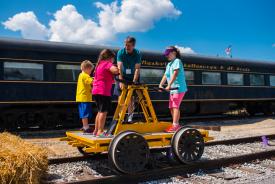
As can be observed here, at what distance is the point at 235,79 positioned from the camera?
674 inches

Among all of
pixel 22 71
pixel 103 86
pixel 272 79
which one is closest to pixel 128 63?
pixel 103 86

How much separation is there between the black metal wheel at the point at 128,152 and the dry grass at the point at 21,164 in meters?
0.96

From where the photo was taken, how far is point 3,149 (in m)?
4.40

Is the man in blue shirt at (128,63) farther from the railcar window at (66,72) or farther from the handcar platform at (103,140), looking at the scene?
the railcar window at (66,72)

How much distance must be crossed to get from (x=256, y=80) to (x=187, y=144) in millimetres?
13830

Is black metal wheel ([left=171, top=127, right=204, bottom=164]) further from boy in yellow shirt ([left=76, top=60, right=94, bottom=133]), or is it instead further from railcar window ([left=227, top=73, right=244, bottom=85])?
railcar window ([left=227, top=73, right=244, bottom=85])

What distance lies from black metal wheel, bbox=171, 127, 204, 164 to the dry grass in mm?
2058

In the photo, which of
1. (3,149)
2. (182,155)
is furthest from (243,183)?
(3,149)

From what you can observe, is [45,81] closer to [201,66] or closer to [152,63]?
[152,63]

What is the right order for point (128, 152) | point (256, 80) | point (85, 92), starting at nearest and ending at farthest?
1. point (128, 152)
2. point (85, 92)
3. point (256, 80)

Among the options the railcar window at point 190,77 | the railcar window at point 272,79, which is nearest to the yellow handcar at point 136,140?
the railcar window at point 190,77

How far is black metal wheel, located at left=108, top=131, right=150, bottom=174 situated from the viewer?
189 inches

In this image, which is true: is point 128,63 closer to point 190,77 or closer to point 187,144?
point 187,144

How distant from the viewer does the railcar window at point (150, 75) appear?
13594 millimetres
